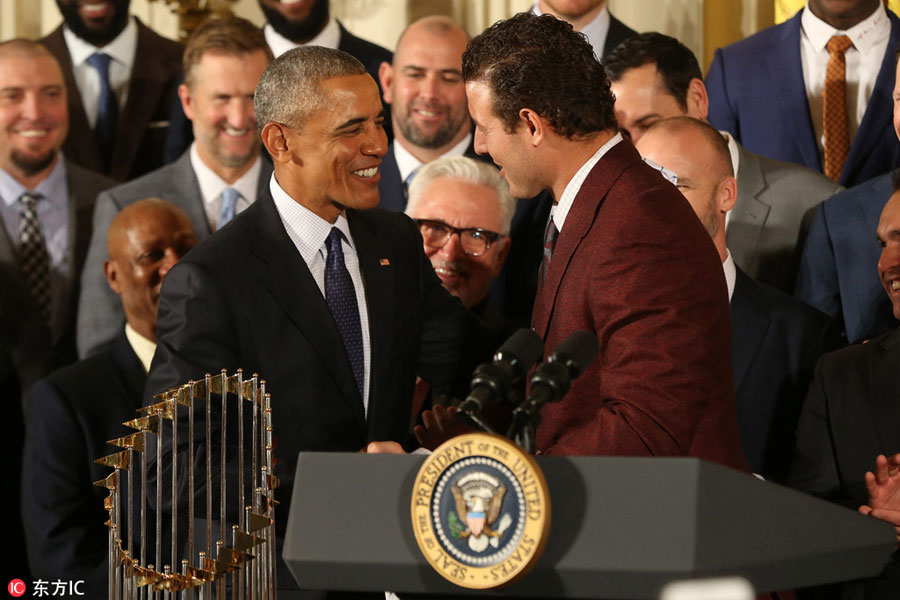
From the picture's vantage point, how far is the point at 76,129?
489 centimetres

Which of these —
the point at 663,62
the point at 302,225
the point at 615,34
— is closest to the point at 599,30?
the point at 615,34

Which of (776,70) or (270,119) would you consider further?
(776,70)

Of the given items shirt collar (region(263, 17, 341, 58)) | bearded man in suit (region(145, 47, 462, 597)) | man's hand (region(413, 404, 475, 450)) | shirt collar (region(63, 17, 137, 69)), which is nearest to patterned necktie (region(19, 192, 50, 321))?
shirt collar (region(63, 17, 137, 69))

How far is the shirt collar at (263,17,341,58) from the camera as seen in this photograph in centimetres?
473

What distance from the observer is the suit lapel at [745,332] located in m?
3.14

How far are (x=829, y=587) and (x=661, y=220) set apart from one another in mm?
1367

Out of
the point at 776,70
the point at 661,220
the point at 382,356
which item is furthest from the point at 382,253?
the point at 776,70

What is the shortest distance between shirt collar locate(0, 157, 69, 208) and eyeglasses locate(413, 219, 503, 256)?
1.78 metres

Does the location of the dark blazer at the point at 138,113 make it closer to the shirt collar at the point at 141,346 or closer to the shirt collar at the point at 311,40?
the shirt collar at the point at 311,40

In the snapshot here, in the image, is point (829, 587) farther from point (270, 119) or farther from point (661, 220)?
point (270, 119)

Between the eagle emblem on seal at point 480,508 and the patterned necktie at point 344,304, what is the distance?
118 cm

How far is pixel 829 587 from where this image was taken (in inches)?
117

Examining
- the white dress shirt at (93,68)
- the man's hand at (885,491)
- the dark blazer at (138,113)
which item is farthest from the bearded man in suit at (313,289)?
the white dress shirt at (93,68)

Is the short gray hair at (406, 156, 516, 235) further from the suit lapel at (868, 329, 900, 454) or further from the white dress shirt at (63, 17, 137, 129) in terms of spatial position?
the white dress shirt at (63, 17, 137, 129)
